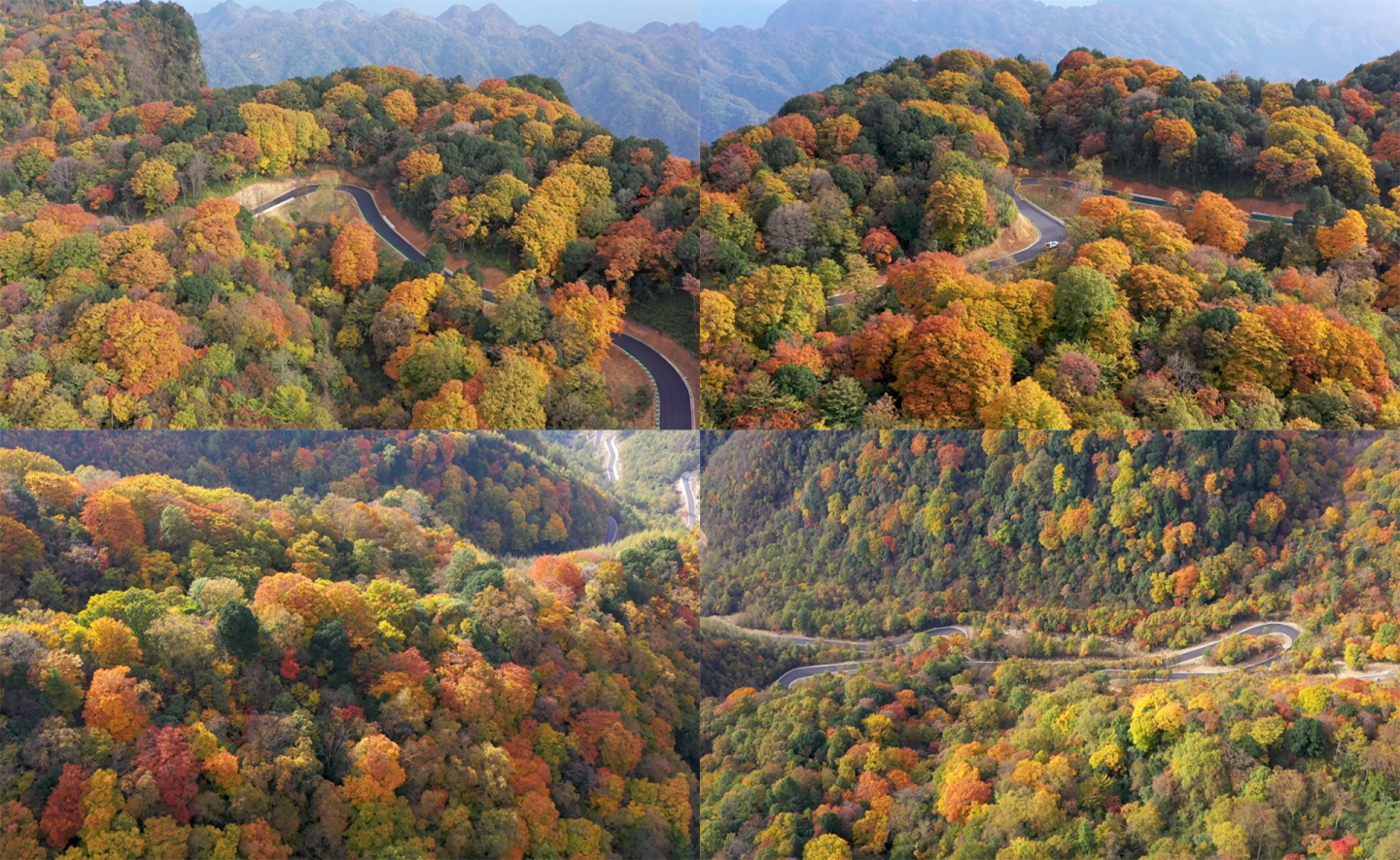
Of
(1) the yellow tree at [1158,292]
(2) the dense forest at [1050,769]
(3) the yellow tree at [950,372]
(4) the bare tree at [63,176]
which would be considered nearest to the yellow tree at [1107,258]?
(1) the yellow tree at [1158,292]

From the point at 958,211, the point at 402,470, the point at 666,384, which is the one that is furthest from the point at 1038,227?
the point at 402,470

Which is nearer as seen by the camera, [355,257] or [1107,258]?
[1107,258]

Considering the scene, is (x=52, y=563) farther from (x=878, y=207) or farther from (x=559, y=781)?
(x=878, y=207)

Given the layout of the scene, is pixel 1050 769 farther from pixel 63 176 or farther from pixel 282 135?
pixel 63 176

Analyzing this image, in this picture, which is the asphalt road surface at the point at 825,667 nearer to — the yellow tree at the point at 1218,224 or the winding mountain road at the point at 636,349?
the winding mountain road at the point at 636,349

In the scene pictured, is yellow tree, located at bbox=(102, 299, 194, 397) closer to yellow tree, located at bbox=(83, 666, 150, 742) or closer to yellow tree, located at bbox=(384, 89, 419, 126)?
yellow tree, located at bbox=(83, 666, 150, 742)

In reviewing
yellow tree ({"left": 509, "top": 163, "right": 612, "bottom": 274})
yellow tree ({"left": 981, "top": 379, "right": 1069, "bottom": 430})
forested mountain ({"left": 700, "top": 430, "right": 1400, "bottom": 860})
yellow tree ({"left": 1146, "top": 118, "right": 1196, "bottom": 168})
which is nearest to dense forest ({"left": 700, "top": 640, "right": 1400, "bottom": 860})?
forested mountain ({"left": 700, "top": 430, "right": 1400, "bottom": 860})

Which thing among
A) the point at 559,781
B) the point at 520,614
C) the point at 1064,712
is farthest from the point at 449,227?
the point at 1064,712
